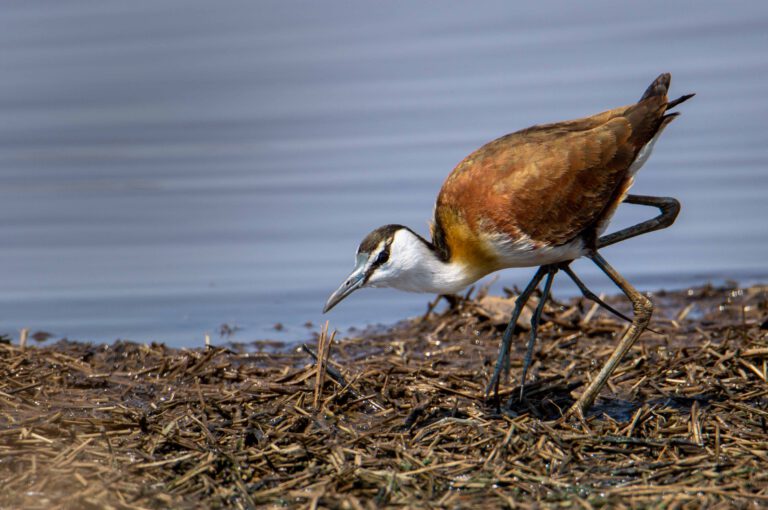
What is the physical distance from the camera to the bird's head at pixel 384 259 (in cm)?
623

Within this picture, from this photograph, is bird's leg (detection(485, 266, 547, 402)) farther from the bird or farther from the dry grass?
the dry grass

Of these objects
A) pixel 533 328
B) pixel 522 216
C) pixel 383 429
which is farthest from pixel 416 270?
pixel 383 429

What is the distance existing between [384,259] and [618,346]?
1415 mm

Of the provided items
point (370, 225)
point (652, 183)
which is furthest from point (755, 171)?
point (370, 225)

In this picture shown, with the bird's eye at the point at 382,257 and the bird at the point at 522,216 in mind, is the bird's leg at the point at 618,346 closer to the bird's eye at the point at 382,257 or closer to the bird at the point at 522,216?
the bird at the point at 522,216

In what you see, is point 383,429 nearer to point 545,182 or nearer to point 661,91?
point 545,182

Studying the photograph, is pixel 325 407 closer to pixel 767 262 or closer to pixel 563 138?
pixel 563 138

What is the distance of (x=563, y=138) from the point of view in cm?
642

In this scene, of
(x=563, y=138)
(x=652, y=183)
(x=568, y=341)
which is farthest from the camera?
(x=652, y=183)

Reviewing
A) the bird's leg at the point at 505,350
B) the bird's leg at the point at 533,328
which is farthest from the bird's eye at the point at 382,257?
the bird's leg at the point at 533,328

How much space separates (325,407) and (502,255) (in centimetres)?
134

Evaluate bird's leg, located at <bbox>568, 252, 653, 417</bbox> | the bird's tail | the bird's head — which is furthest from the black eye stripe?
the bird's tail

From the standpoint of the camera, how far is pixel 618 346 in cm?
627

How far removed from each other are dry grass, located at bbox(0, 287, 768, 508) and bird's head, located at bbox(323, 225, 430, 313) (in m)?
0.52
